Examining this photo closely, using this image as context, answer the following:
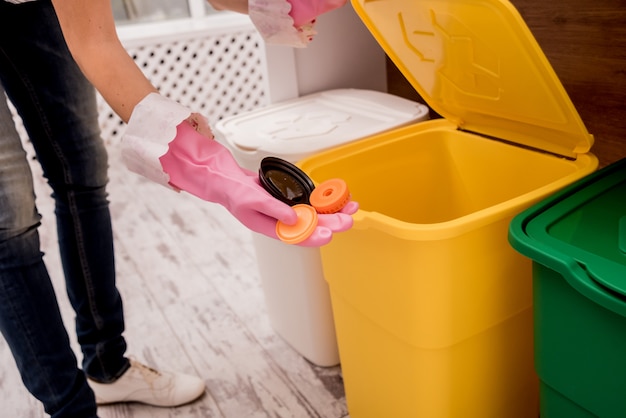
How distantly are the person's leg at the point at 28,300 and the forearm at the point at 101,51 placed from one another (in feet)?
0.70

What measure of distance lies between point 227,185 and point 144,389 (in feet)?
2.13

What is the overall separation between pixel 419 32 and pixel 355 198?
0.96 feet

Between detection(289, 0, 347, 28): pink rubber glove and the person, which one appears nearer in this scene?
the person

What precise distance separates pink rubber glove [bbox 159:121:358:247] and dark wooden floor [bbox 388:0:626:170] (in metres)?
0.57

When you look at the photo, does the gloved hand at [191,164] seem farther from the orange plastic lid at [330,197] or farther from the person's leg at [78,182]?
the person's leg at [78,182]

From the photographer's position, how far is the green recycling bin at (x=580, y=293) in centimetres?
59

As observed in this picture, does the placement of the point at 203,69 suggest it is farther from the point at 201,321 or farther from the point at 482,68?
the point at 482,68

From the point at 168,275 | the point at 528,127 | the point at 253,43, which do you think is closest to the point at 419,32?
the point at 528,127

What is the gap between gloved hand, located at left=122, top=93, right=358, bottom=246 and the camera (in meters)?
0.60

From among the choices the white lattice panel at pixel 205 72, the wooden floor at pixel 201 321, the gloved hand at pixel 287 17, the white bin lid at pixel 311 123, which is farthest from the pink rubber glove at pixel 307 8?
the white lattice panel at pixel 205 72

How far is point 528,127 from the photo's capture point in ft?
2.93

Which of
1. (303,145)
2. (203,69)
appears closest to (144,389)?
(303,145)

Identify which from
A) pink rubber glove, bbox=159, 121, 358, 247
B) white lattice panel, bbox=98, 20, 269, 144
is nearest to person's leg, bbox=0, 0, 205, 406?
pink rubber glove, bbox=159, 121, 358, 247

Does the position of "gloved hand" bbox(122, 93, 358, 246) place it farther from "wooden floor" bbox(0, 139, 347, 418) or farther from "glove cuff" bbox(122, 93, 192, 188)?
"wooden floor" bbox(0, 139, 347, 418)
